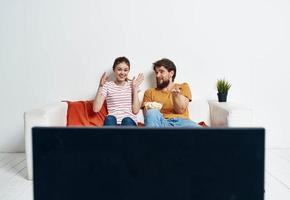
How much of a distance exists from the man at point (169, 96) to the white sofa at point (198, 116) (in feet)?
0.70

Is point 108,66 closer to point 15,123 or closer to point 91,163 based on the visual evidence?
point 15,123

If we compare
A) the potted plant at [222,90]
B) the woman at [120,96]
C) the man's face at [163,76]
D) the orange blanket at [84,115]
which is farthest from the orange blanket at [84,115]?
the potted plant at [222,90]

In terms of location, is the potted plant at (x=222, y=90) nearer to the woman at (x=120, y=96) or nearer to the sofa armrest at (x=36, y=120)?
the woman at (x=120, y=96)

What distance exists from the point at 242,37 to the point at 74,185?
3.28 meters

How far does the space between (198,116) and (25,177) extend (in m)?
1.66

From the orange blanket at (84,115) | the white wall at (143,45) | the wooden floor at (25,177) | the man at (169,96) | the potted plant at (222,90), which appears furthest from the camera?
the white wall at (143,45)

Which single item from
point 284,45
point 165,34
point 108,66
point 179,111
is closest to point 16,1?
point 108,66

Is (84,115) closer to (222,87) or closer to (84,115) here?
(84,115)

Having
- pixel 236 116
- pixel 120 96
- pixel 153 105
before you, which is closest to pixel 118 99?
pixel 120 96

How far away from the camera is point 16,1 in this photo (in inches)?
140

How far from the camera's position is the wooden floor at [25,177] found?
2295 mm

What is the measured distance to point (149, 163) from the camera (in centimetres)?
59

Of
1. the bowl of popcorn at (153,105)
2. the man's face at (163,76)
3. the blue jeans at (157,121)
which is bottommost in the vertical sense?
the blue jeans at (157,121)

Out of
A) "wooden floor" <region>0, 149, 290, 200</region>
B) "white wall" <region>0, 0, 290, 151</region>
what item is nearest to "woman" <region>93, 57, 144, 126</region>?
"white wall" <region>0, 0, 290, 151</region>
